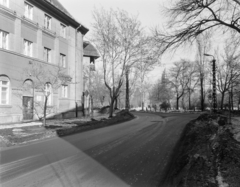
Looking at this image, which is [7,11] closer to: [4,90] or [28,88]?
[4,90]

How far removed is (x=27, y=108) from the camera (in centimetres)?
1977

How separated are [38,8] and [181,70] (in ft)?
127

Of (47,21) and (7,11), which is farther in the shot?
(47,21)

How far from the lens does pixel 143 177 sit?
17.4 ft

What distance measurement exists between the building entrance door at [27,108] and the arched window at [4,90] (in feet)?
5.75

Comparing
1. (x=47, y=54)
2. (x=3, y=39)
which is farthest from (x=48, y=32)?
(x=3, y=39)

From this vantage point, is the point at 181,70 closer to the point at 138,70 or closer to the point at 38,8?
the point at 138,70

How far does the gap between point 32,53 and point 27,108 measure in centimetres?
500

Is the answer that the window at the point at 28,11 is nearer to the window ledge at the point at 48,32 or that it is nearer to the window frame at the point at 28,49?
the window ledge at the point at 48,32

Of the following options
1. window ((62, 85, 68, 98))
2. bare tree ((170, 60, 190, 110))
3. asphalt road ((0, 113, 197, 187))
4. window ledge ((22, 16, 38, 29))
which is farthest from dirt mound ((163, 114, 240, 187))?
bare tree ((170, 60, 190, 110))

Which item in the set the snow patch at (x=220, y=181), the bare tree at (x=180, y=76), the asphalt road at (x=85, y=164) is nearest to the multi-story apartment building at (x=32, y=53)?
the asphalt road at (x=85, y=164)

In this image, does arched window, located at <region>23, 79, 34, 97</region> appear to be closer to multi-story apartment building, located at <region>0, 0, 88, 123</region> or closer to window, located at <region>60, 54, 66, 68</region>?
multi-story apartment building, located at <region>0, 0, 88, 123</region>

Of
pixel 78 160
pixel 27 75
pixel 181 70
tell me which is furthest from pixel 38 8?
pixel 181 70

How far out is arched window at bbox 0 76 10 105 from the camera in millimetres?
17344
